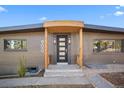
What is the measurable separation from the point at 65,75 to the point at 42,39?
15.5ft

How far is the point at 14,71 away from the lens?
18.1 meters

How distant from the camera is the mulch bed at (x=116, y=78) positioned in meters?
11.2

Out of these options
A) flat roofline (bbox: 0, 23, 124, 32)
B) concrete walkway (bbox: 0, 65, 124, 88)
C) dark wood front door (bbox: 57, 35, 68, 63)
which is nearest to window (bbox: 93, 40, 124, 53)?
flat roofline (bbox: 0, 23, 124, 32)

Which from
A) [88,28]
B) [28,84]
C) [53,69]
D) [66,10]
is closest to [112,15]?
[66,10]

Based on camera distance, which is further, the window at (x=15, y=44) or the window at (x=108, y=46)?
the window at (x=108, y=46)

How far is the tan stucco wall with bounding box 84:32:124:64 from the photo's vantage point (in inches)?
715

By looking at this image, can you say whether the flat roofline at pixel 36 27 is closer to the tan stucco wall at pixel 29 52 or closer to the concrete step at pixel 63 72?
the tan stucco wall at pixel 29 52

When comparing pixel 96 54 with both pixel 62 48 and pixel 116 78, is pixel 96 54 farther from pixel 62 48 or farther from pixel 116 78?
pixel 116 78

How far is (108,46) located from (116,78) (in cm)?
613

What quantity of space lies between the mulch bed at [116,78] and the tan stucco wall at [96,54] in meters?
4.24

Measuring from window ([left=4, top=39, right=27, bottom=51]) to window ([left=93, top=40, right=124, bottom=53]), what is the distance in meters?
5.30

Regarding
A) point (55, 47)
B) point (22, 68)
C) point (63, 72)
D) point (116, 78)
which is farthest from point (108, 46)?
point (22, 68)

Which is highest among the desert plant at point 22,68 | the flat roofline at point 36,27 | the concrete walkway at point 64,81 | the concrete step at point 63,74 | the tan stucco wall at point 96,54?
the flat roofline at point 36,27

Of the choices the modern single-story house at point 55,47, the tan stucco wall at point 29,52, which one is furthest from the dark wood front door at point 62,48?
the tan stucco wall at point 29,52
